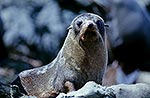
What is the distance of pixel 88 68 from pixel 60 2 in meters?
6.15

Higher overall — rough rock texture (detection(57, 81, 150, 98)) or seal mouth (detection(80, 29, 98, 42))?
seal mouth (detection(80, 29, 98, 42))

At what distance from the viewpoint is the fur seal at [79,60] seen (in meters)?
6.41

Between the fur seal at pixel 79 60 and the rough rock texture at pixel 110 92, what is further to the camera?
the fur seal at pixel 79 60

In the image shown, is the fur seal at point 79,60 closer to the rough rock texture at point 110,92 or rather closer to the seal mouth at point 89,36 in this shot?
the seal mouth at point 89,36

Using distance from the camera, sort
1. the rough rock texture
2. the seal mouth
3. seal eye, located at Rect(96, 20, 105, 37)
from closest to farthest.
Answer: the rough rock texture, the seal mouth, seal eye, located at Rect(96, 20, 105, 37)

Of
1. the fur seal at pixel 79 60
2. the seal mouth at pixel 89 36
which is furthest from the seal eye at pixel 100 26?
the seal mouth at pixel 89 36

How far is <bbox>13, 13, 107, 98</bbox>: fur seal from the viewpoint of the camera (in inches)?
252

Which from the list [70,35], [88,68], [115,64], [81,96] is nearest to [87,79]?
[88,68]

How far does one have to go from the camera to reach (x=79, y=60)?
658 centimetres

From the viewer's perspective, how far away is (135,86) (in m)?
5.82

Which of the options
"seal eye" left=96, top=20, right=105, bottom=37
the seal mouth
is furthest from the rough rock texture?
"seal eye" left=96, top=20, right=105, bottom=37

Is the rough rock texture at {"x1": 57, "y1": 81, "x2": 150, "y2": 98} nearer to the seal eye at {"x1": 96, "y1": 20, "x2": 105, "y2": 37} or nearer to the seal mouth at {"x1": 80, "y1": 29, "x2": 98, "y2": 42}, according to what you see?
the seal mouth at {"x1": 80, "y1": 29, "x2": 98, "y2": 42}

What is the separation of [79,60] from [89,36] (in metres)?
0.42

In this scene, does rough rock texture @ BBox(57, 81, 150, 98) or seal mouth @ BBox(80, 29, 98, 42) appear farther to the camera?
seal mouth @ BBox(80, 29, 98, 42)
